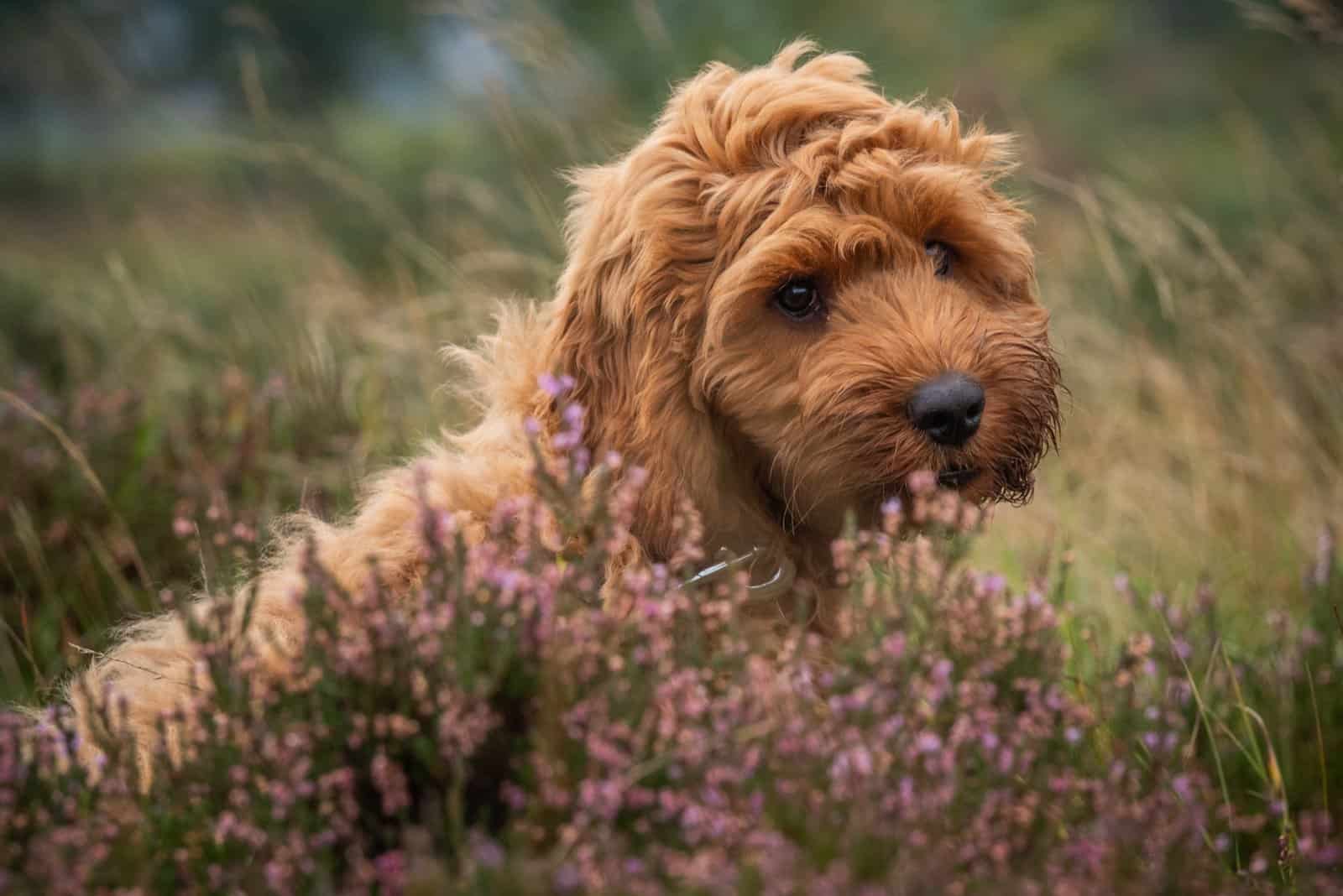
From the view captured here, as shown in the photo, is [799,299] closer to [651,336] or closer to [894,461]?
[651,336]

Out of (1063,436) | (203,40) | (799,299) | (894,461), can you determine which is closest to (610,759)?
(894,461)

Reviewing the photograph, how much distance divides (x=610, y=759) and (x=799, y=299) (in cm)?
147

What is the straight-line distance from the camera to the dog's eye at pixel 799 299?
10.5 ft

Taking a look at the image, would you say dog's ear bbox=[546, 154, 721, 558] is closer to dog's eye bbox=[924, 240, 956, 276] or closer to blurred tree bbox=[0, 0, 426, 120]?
dog's eye bbox=[924, 240, 956, 276]

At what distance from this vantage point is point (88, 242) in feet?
58.5

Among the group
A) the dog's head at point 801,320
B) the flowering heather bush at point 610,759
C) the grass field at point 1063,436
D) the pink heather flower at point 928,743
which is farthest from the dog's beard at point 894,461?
the pink heather flower at point 928,743

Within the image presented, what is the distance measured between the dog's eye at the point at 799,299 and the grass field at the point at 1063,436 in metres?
0.82

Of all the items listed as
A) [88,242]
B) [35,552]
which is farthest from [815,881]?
[88,242]

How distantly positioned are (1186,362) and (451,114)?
14.6 metres

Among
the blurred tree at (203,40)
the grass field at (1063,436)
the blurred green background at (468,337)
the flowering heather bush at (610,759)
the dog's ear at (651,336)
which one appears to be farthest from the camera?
the blurred tree at (203,40)

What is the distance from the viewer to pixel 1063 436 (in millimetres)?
6777

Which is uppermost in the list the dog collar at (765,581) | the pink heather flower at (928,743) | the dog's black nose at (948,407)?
the dog's black nose at (948,407)

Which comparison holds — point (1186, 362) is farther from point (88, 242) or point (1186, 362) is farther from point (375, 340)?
point (88, 242)

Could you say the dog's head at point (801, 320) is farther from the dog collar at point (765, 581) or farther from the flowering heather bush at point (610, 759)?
the flowering heather bush at point (610, 759)
